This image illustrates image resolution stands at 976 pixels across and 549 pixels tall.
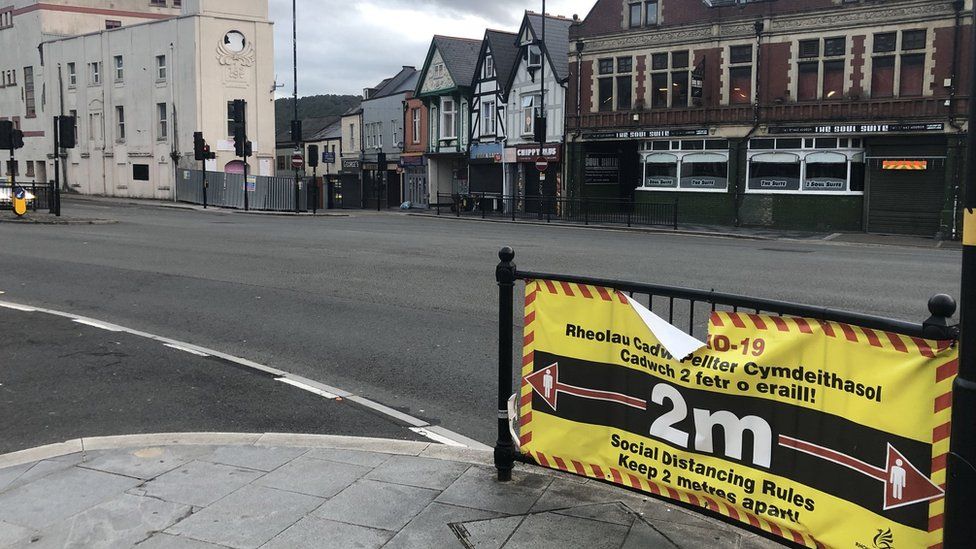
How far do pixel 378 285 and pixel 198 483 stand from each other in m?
8.45

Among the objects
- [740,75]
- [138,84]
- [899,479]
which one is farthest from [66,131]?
[899,479]

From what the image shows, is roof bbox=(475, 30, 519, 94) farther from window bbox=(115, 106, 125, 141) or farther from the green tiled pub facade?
window bbox=(115, 106, 125, 141)

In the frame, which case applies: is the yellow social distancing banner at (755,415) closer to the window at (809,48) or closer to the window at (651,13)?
the window at (809,48)

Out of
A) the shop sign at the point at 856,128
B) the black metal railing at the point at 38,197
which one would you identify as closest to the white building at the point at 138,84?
the black metal railing at the point at 38,197

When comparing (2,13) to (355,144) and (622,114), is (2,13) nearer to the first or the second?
(355,144)

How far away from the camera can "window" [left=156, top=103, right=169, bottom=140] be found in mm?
51594

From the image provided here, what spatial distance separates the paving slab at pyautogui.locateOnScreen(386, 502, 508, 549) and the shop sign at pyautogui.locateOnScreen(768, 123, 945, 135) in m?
29.6

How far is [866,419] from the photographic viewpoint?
3471 mm

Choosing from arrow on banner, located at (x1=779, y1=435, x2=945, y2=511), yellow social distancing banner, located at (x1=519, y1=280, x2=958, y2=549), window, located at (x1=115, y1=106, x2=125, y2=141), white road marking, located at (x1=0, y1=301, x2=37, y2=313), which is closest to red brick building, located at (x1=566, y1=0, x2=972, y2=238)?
white road marking, located at (x1=0, y1=301, x2=37, y2=313)

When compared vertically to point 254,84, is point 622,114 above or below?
below

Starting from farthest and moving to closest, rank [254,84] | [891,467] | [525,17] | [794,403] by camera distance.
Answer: [254,84]
[525,17]
[794,403]
[891,467]

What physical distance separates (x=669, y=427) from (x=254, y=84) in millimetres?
50580

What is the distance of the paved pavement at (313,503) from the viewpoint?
13.5ft

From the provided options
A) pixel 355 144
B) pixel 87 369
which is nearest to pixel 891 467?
pixel 87 369
